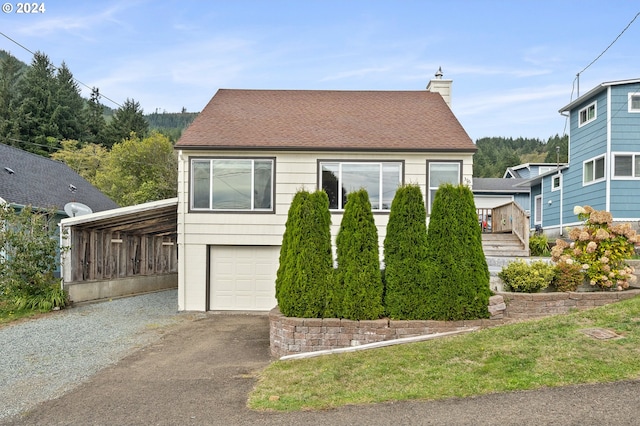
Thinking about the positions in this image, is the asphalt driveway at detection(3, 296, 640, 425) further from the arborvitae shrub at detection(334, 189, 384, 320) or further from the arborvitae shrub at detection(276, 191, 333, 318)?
the arborvitae shrub at detection(334, 189, 384, 320)

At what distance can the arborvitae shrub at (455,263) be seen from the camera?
7.76 m

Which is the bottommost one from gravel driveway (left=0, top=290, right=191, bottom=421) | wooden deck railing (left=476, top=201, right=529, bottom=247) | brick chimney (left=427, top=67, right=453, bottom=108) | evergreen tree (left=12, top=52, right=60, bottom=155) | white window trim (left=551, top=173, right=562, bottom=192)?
gravel driveway (left=0, top=290, right=191, bottom=421)

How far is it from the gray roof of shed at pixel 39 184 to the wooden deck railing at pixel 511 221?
1358cm

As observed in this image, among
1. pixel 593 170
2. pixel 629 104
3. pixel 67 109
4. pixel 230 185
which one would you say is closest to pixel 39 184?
pixel 230 185

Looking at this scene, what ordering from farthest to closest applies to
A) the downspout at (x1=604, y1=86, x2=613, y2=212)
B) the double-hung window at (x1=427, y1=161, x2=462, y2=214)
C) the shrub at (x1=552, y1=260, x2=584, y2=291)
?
the downspout at (x1=604, y1=86, x2=613, y2=212)
the double-hung window at (x1=427, y1=161, x2=462, y2=214)
the shrub at (x1=552, y1=260, x2=584, y2=291)

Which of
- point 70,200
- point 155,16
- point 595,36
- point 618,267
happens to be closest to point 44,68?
point 70,200

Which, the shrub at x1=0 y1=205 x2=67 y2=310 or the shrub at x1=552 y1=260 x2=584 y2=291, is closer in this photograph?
the shrub at x1=552 y1=260 x2=584 y2=291

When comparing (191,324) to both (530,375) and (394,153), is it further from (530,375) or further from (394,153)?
(530,375)

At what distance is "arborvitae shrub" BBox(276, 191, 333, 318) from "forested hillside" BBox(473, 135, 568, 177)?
44999 millimetres

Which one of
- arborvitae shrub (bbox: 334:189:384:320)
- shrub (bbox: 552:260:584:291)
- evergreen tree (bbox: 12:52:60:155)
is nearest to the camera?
arborvitae shrub (bbox: 334:189:384:320)

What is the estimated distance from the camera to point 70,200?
19188 millimetres

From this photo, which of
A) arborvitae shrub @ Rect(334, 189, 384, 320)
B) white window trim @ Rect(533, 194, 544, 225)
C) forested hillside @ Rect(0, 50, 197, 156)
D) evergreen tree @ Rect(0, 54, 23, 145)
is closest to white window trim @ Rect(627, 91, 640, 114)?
white window trim @ Rect(533, 194, 544, 225)

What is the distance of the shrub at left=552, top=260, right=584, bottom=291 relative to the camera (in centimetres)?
858

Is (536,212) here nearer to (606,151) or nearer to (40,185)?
(606,151)
